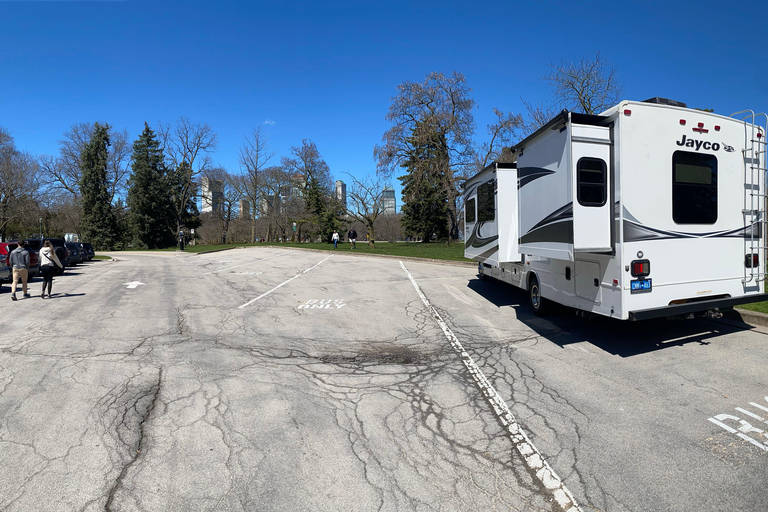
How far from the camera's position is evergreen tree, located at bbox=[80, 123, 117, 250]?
50.4 m

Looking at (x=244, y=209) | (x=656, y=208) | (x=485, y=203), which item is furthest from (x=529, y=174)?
(x=244, y=209)

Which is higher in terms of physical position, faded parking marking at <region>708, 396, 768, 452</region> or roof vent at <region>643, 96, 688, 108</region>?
roof vent at <region>643, 96, 688, 108</region>

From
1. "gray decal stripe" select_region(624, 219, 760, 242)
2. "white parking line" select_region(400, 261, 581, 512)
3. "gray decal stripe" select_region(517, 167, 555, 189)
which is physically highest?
"gray decal stripe" select_region(517, 167, 555, 189)

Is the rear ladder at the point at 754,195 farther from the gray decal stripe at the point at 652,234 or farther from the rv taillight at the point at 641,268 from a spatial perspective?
the rv taillight at the point at 641,268

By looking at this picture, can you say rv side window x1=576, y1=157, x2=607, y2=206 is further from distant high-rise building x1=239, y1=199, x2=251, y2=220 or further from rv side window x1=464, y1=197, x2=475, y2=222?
distant high-rise building x1=239, y1=199, x2=251, y2=220

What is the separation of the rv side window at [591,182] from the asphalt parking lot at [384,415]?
2.26 meters

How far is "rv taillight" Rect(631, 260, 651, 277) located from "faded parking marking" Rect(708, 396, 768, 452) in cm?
193

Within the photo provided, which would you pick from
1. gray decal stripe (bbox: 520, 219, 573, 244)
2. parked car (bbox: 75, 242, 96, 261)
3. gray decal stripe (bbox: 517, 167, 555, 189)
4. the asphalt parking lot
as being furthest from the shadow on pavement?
parked car (bbox: 75, 242, 96, 261)

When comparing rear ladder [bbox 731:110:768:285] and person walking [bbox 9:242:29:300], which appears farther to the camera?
person walking [bbox 9:242:29:300]

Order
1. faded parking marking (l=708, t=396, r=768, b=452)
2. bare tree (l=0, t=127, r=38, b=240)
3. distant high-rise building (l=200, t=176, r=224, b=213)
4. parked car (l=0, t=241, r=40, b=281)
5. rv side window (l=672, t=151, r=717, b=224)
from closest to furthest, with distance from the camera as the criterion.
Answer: faded parking marking (l=708, t=396, r=768, b=452) → rv side window (l=672, t=151, r=717, b=224) → parked car (l=0, t=241, r=40, b=281) → bare tree (l=0, t=127, r=38, b=240) → distant high-rise building (l=200, t=176, r=224, b=213)

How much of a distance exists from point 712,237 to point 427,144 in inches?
1148

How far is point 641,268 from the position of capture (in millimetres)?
5734

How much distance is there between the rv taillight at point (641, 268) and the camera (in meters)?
5.71

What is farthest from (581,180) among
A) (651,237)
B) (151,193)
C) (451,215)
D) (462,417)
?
(151,193)
